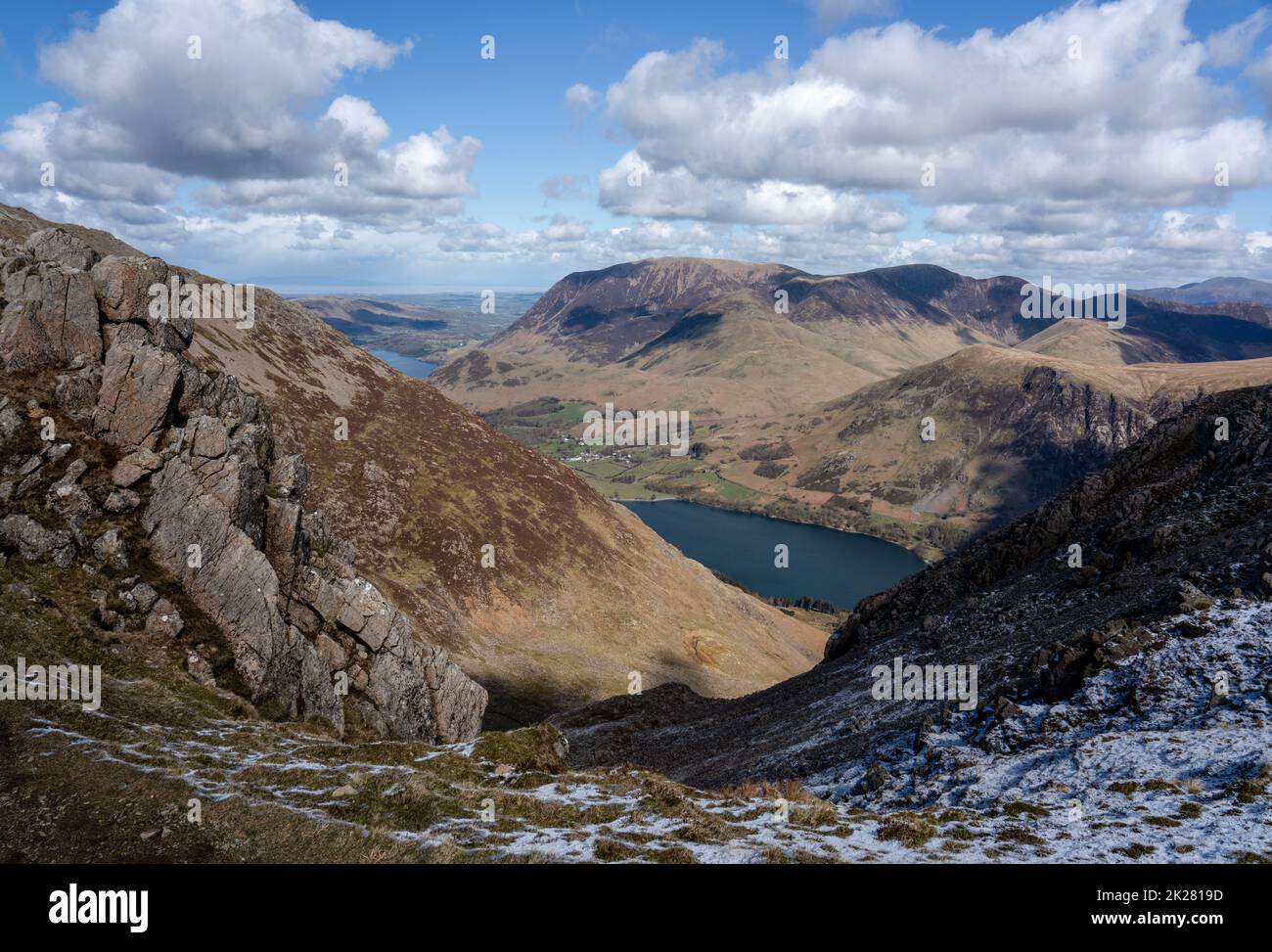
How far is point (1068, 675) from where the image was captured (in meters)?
31.3

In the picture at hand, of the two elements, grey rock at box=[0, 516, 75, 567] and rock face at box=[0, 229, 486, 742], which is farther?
rock face at box=[0, 229, 486, 742]

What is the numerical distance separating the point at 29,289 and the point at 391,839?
131ft

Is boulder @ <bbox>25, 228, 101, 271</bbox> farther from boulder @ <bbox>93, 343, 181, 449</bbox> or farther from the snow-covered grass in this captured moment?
the snow-covered grass
